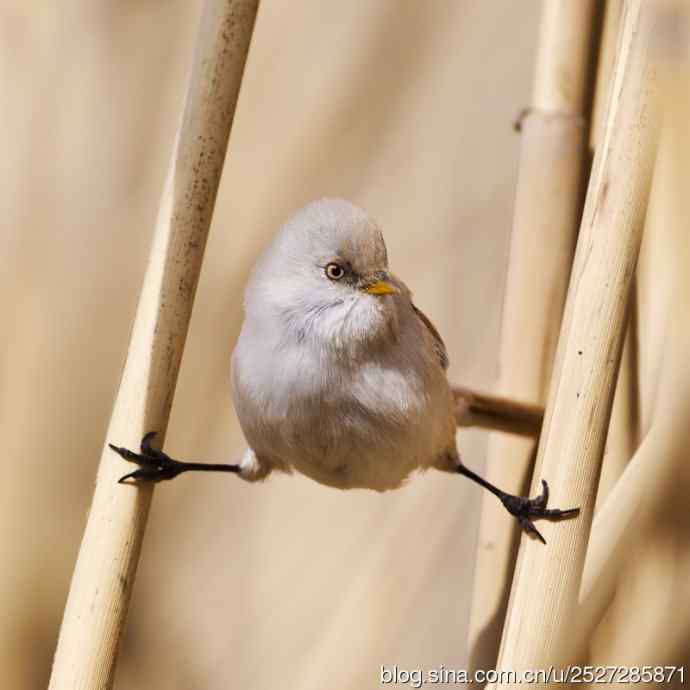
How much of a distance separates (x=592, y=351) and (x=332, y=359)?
0.33 metres

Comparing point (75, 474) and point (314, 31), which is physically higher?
point (314, 31)

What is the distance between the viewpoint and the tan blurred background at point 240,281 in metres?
1.53

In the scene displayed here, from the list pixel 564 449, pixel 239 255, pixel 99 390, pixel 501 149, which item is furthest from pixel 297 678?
pixel 501 149

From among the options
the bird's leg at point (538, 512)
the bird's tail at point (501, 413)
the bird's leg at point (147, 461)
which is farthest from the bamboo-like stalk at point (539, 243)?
Result: the bird's leg at point (147, 461)

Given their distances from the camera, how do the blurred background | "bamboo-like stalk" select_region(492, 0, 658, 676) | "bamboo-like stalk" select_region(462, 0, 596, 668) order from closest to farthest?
"bamboo-like stalk" select_region(492, 0, 658, 676) → "bamboo-like stalk" select_region(462, 0, 596, 668) → the blurred background

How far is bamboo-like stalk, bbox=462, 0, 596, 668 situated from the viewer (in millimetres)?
1374

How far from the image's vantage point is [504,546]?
57.1 inches

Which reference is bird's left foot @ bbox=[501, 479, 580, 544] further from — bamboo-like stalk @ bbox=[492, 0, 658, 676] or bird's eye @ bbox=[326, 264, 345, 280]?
bird's eye @ bbox=[326, 264, 345, 280]

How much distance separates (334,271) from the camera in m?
1.14

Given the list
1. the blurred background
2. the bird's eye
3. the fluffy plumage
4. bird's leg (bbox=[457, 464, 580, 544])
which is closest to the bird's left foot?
bird's leg (bbox=[457, 464, 580, 544])

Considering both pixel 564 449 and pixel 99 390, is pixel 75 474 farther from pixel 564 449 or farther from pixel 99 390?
pixel 564 449

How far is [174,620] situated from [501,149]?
958 mm

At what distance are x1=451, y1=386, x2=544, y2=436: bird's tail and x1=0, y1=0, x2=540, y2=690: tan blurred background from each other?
226 millimetres

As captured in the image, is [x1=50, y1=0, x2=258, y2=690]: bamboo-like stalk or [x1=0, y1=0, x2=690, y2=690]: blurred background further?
[x1=0, y1=0, x2=690, y2=690]: blurred background
